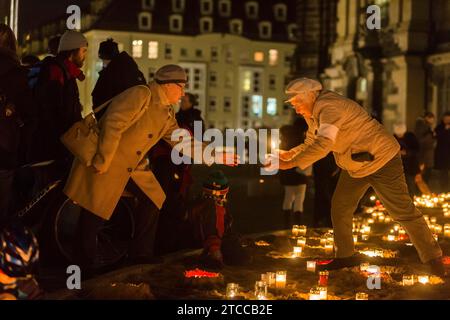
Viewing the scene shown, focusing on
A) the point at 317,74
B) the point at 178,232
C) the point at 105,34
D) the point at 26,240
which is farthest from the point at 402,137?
the point at 105,34

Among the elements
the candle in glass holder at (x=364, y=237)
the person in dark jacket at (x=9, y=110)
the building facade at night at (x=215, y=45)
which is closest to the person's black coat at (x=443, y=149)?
the candle in glass holder at (x=364, y=237)

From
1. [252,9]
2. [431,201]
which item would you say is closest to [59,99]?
[431,201]

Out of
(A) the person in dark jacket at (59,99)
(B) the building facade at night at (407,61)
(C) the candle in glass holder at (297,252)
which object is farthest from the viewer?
(B) the building facade at night at (407,61)

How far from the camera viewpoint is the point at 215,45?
95.0m

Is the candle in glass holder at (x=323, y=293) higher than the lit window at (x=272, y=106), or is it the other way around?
the candle in glass holder at (x=323, y=293)

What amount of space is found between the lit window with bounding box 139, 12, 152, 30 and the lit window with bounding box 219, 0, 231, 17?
27.8 feet

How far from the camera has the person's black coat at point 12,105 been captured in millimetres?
8766

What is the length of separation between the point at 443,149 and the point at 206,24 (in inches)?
2973

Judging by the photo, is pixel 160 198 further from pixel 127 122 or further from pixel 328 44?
pixel 328 44

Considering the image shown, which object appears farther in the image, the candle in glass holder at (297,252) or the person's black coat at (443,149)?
the person's black coat at (443,149)

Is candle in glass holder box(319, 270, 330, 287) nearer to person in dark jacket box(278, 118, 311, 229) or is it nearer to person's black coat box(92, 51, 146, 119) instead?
person's black coat box(92, 51, 146, 119)

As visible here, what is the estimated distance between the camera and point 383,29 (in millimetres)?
34375

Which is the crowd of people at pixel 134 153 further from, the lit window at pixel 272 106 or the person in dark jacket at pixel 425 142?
the lit window at pixel 272 106

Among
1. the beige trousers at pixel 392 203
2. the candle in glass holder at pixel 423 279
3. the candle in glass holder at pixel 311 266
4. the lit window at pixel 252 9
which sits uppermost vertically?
the lit window at pixel 252 9
